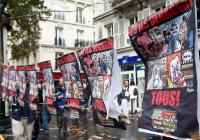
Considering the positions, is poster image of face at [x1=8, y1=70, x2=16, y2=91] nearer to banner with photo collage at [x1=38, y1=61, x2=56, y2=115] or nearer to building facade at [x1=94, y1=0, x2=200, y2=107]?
banner with photo collage at [x1=38, y1=61, x2=56, y2=115]

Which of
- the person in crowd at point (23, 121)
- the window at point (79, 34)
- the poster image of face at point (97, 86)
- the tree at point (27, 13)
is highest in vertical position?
the window at point (79, 34)

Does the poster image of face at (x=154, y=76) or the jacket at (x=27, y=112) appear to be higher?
the poster image of face at (x=154, y=76)

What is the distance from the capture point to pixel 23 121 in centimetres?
1048

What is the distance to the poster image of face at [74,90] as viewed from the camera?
995 centimetres

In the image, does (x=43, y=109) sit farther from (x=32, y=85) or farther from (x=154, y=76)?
(x=154, y=76)

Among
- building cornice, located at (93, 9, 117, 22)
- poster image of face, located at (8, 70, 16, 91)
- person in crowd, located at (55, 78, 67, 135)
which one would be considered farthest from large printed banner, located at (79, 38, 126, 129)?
building cornice, located at (93, 9, 117, 22)

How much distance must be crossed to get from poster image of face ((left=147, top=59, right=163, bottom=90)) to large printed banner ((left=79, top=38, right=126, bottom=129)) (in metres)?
1.40

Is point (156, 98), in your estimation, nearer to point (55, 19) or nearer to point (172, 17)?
point (172, 17)

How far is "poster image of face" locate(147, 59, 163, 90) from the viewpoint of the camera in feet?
17.7

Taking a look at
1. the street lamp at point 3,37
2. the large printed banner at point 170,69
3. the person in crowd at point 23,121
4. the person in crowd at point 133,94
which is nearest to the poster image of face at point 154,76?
the large printed banner at point 170,69

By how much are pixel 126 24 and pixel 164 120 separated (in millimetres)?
21024

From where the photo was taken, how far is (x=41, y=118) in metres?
13.6

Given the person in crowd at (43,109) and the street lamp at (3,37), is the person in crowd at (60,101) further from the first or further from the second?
the street lamp at (3,37)

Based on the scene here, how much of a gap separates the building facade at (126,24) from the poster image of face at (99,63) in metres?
14.4
